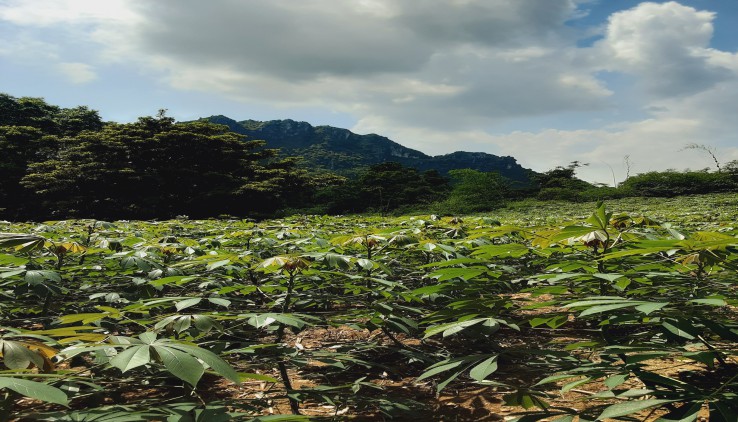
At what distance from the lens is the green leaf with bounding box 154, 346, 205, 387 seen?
0.90m

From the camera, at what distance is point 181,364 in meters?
0.93

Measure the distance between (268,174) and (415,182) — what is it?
10.8m

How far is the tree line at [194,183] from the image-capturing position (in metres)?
24.5

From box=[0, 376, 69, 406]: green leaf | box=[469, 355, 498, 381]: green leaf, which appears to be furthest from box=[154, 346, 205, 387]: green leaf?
box=[469, 355, 498, 381]: green leaf

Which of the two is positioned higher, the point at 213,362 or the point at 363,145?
the point at 363,145

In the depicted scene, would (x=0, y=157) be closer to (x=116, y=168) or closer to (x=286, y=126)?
(x=116, y=168)

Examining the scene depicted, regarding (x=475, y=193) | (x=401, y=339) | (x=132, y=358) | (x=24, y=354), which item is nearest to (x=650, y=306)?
(x=132, y=358)

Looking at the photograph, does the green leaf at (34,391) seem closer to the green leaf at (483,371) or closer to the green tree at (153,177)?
the green leaf at (483,371)

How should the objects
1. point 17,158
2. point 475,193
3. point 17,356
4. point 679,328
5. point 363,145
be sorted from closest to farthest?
point 17,356
point 679,328
point 475,193
point 17,158
point 363,145

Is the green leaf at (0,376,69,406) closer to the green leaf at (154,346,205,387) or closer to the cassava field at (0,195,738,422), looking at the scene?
the cassava field at (0,195,738,422)

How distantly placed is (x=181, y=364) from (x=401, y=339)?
2130mm

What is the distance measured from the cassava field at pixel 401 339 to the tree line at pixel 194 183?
67.6 ft

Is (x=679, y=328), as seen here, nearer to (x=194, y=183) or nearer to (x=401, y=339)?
(x=401, y=339)

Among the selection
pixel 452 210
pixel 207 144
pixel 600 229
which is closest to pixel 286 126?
pixel 207 144
